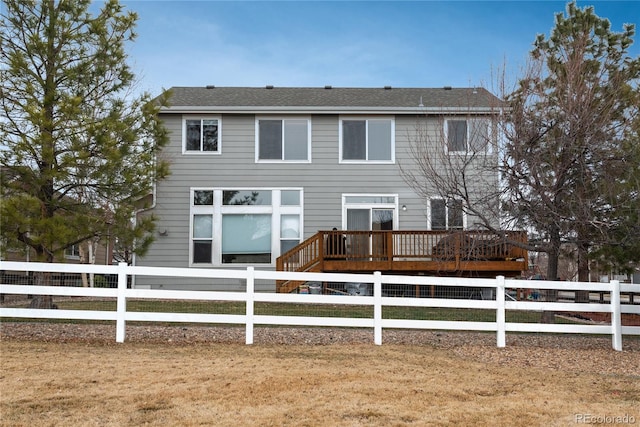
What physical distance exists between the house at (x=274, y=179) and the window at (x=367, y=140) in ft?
0.10

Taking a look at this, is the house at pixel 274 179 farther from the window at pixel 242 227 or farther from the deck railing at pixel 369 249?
the deck railing at pixel 369 249

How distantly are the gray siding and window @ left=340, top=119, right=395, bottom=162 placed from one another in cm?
20

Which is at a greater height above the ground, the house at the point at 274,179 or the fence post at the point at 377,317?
the house at the point at 274,179

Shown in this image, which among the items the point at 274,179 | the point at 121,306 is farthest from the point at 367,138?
the point at 121,306

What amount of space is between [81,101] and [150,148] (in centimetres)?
157

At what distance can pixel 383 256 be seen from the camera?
14.8 meters

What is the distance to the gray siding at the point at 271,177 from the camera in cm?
1681

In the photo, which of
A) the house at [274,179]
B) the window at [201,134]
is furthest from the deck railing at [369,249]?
the window at [201,134]

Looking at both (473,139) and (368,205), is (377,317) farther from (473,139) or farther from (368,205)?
(368,205)

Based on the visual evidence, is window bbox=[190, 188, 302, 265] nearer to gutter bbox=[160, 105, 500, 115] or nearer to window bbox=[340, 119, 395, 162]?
window bbox=[340, 119, 395, 162]

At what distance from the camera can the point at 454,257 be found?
1417 centimetres

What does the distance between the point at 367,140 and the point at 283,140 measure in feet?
8.12

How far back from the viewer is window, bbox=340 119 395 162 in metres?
17.2

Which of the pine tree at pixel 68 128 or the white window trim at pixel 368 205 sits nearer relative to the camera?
the pine tree at pixel 68 128
